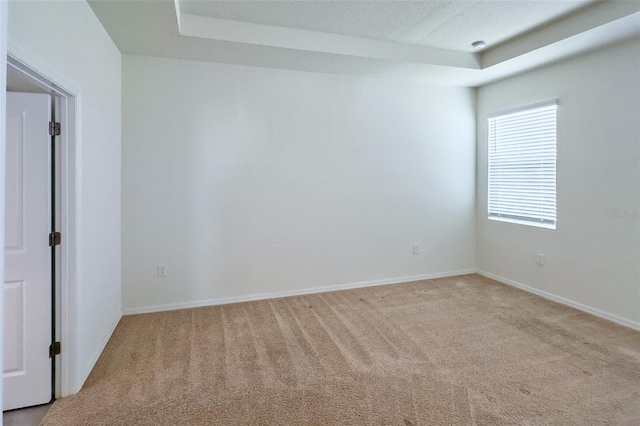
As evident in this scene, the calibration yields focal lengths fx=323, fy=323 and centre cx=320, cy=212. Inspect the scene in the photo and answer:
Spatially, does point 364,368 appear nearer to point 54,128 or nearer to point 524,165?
point 54,128

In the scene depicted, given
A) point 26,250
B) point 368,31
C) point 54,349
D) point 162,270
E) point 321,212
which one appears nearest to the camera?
point 26,250

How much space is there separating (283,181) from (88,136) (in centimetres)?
197

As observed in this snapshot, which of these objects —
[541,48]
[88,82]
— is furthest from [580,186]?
[88,82]

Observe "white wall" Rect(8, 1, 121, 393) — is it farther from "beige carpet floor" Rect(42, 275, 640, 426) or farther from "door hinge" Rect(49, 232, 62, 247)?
"beige carpet floor" Rect(42, 275, 640, 426)

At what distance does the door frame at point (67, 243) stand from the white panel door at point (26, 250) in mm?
66

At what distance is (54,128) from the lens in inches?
80.9

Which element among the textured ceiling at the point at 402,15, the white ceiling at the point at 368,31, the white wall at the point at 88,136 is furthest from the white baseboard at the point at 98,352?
the textured ceiling at the point at 402,15

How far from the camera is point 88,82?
7.70 ft

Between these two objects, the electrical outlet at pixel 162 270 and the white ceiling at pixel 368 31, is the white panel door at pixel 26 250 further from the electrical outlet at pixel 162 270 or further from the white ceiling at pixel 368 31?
the electrical outlet at pixel 162 270

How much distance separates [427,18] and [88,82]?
2907mm

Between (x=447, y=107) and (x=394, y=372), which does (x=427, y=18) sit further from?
(x=394, y=372)

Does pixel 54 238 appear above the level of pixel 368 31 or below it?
below

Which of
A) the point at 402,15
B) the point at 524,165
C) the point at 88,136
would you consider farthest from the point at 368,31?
the point at 88,136

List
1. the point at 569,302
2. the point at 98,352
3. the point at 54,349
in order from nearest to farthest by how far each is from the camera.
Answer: the point at 54,349 < the point at 98,352 < the point at 569,302
